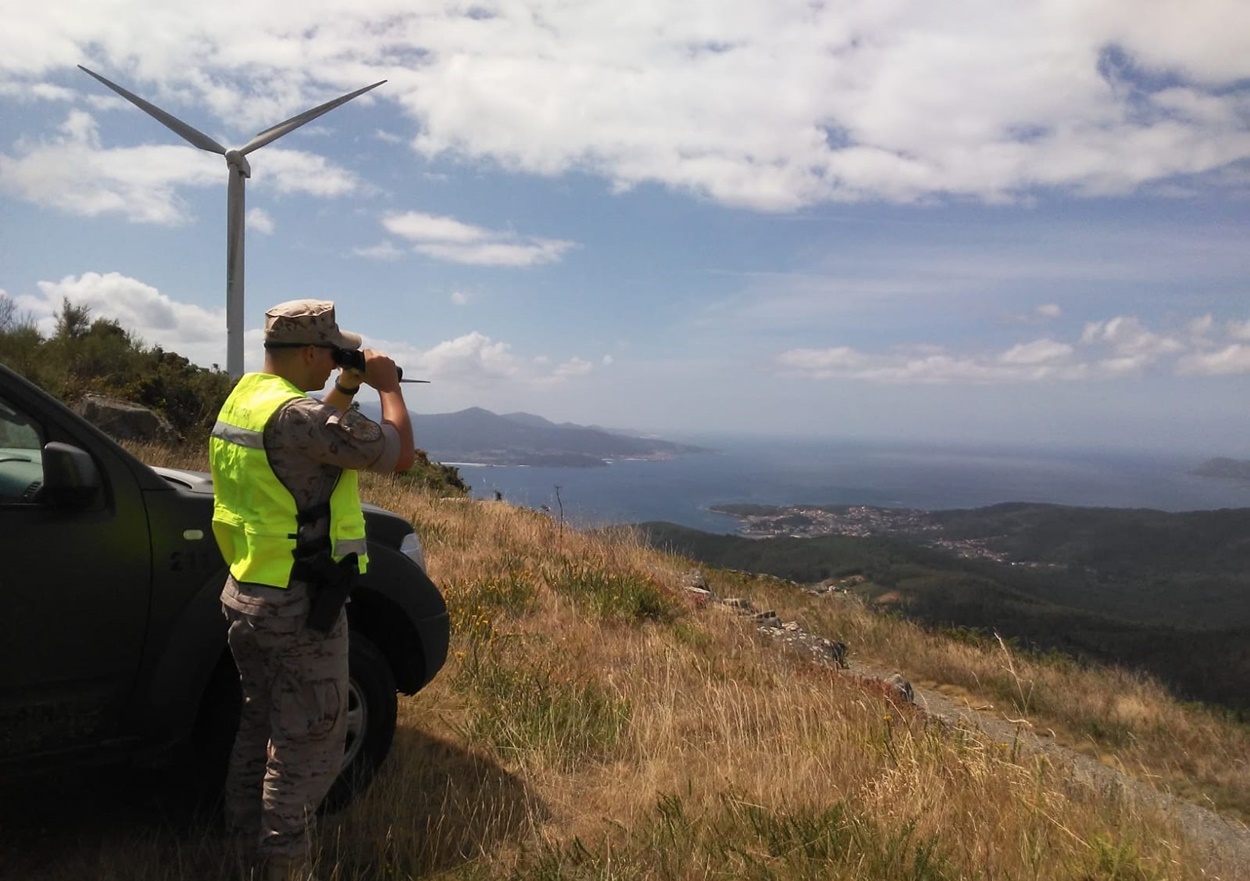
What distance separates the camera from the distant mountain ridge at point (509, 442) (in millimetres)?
95062

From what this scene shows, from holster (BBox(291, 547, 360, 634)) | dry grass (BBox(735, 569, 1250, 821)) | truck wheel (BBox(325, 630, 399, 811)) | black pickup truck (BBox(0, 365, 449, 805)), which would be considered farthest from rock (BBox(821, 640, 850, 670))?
holster (BBox(291, 547, 360, 634))

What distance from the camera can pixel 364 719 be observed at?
353 centimetres

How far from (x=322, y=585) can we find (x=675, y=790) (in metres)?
1.96

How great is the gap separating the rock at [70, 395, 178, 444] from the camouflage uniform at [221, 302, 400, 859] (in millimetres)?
11132

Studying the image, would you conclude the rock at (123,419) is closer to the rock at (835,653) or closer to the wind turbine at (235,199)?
the wind turbine at (235,199)

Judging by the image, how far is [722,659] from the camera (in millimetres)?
6465

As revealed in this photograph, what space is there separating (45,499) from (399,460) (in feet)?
3.90

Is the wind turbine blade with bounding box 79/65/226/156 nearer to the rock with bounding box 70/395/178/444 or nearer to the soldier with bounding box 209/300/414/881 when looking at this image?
the rock with bounding box 70/395/178/444

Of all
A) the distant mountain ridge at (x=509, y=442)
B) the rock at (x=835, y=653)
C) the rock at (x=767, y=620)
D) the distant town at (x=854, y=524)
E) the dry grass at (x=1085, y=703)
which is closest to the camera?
the dry grass at (x=1085, y=703)

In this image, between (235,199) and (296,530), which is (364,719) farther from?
(235,199)

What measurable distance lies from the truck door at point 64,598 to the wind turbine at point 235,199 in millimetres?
15401

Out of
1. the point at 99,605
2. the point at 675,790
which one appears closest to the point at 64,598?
the point at 99,605

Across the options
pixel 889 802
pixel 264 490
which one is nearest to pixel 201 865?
pixel 264 490

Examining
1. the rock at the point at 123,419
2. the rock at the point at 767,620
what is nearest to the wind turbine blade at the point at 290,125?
the rock at the point at 123,419
